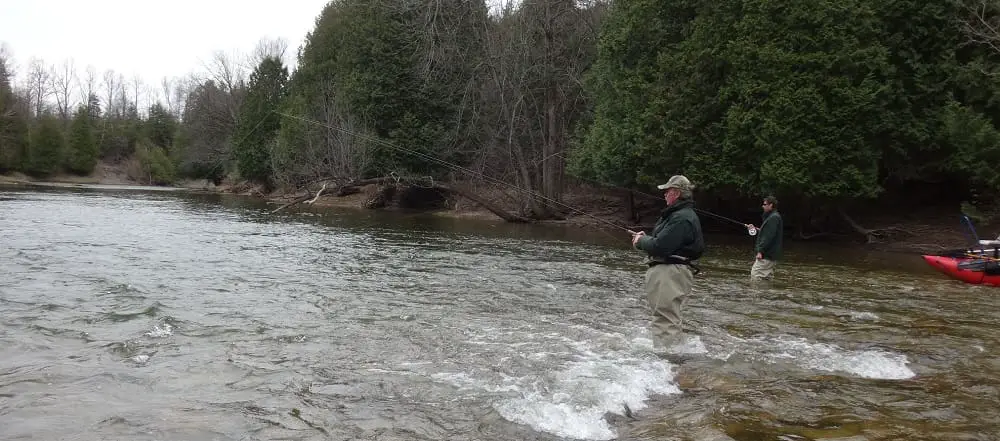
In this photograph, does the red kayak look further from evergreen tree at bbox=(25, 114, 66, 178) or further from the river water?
evergreen tree at bbox=(25, 114, 66, 178)

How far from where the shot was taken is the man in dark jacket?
6977 millimetres

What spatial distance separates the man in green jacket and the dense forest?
896 cm

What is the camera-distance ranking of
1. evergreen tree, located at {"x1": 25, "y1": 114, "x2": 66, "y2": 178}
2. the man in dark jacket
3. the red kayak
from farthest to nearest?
1. evergreen tree, located at {"x1": 25, "y1": 114, "x2": 66, "y2": 178}
2. the red kayak
3. the man in dark jacket

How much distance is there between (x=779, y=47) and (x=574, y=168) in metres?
9.67

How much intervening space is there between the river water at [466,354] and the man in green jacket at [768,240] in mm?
512

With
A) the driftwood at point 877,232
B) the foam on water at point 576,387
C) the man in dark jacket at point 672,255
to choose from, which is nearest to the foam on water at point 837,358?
the man in dark jacket at point 672,255

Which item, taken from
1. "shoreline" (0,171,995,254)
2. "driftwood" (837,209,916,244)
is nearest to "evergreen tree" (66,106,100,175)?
"shoreline" (0,171,995,254)

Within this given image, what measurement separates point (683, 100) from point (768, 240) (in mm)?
11849

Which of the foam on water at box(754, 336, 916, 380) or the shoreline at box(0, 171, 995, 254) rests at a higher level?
the shoreline at box(0, 171, 995, 254)

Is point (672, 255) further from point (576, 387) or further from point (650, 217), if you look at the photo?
point (650, 217)

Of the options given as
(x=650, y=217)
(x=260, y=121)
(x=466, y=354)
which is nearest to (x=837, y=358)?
(x=466, y=354)

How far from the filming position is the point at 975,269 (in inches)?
509

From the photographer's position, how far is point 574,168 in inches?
1108

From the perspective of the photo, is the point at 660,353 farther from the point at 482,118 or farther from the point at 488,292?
the point at 482,118
